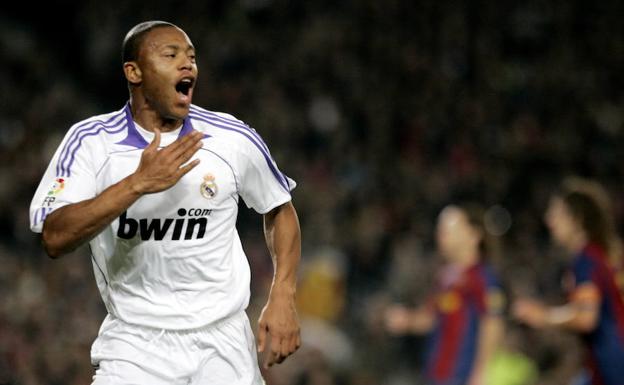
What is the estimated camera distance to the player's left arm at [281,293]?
3996mm

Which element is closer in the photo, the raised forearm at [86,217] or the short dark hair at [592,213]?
the raised forearm at [86,217]

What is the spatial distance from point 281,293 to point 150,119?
0.81 meters

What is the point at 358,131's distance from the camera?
482 inches

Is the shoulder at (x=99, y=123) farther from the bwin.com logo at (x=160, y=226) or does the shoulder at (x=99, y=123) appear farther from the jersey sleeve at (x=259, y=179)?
the jersey sleeve at (x=259, y=179)

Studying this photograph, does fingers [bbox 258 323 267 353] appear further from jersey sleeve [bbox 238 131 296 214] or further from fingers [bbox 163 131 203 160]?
fingers [bbox 163 131 203 160]

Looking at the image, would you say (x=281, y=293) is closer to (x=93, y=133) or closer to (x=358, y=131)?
(x=93, y=133)

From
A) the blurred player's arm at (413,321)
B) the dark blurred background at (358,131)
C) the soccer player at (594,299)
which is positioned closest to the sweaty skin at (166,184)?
the soccer player at (594,299)

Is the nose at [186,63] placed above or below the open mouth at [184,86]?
above

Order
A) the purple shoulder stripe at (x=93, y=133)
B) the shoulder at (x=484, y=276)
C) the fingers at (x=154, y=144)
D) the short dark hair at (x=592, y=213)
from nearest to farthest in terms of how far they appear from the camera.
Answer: the fingers at (x=154, y=144), the purple shoulder stripe at (x=93, y=133), the short dark hair at (x=592, y=213), the shoulder at (x=484, y=276)

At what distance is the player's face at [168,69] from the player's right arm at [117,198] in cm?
35

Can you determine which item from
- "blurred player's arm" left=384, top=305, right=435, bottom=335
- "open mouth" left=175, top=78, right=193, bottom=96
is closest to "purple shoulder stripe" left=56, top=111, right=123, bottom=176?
"open mouth" left=175, top=78, right=193, bottom=96

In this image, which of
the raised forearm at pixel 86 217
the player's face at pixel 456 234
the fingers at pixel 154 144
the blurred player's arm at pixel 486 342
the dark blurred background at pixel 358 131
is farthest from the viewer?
the dark blurred background at pixel 358 131

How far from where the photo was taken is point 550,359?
9.44 metres

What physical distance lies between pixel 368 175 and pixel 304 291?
1.75m
